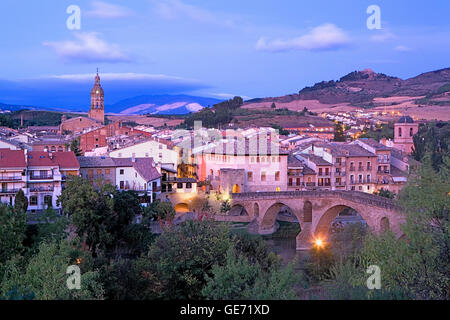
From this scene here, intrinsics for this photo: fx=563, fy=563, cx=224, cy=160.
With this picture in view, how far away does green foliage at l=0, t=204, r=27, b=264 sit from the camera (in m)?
20.5

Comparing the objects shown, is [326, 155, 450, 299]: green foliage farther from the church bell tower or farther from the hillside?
the hillside

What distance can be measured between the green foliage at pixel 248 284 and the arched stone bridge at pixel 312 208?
1215 cm

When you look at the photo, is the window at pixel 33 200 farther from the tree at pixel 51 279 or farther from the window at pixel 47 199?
the tree at pixel 51 279

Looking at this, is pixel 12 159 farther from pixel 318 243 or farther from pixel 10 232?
pixel 318 243

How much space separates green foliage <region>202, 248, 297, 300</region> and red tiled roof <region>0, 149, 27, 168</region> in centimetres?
1959

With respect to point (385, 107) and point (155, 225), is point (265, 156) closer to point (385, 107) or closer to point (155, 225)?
point (155, 225)

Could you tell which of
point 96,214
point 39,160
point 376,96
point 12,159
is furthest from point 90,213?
point 376,96

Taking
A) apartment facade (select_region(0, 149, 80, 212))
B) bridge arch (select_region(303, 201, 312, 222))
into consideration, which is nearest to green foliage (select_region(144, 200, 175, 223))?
apartment facade (select_region(0, 149, 80, 212))

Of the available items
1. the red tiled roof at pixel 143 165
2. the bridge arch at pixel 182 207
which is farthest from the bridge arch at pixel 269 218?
the red tiled roof at pixel 143 165

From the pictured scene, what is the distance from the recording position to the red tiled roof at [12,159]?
29.4 metres

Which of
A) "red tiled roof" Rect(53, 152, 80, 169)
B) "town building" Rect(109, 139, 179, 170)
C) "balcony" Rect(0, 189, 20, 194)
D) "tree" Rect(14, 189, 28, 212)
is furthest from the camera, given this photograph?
"town building" Rect(109, 139, 179, 170)


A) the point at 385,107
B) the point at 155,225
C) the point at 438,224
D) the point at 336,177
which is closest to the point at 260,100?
the point at 385,107
